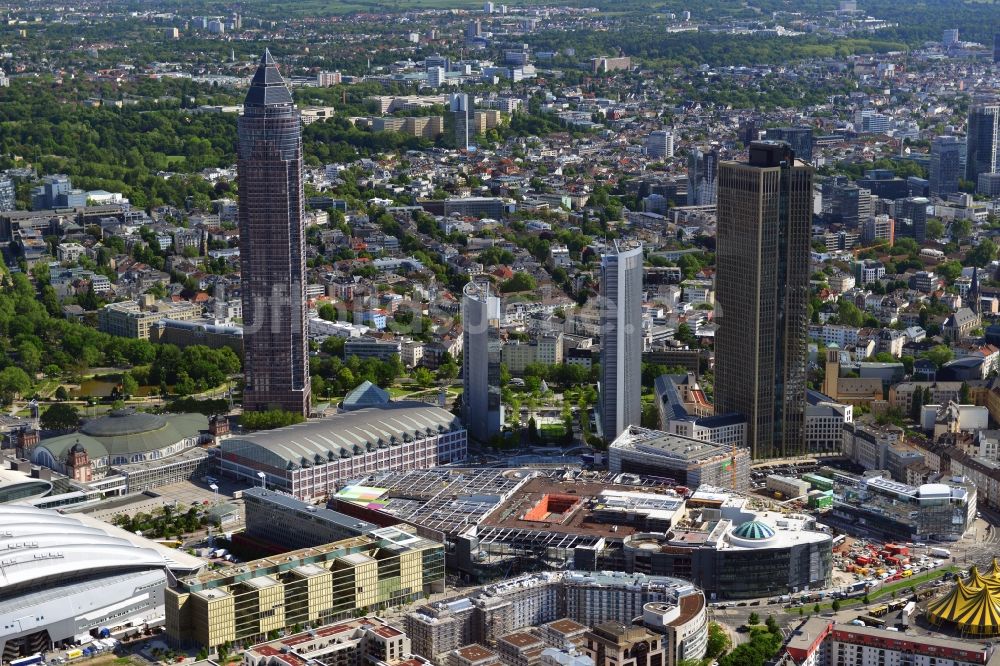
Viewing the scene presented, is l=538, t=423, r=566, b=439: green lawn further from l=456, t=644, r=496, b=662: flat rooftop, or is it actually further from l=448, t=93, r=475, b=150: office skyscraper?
l=448, t=93, r=475, b=150: office skyscraper

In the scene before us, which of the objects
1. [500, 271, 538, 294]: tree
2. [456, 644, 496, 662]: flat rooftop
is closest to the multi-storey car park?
[456, 644, 496, 662]: flat rooftop

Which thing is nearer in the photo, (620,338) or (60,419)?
(620,338)

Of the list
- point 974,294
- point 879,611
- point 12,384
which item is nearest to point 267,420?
point 12,384

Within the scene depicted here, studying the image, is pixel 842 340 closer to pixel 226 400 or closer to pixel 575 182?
pixel 226 400

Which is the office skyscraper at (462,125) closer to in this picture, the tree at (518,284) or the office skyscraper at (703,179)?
the office skyscraper at (703,179)

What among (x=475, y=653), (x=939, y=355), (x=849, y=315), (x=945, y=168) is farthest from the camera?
(x=945, y=168)

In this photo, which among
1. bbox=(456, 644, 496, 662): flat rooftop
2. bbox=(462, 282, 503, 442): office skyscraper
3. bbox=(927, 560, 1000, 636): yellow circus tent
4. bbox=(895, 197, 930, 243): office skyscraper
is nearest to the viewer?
bbox=(456, 644, 496, 662): flat rooftop

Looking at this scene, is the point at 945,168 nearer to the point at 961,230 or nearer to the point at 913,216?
the point at 913,216
